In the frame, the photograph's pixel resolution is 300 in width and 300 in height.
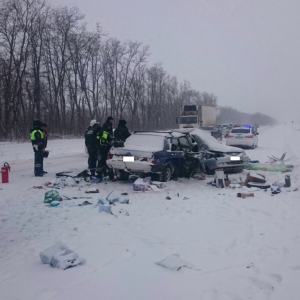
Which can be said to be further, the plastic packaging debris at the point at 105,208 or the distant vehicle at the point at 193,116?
the distant vehicle at the point at 193,116

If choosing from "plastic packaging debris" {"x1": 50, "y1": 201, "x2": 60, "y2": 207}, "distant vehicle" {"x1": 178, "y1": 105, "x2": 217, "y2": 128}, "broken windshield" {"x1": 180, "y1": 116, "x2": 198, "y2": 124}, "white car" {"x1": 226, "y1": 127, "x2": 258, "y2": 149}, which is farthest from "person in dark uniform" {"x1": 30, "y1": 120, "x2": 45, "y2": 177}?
"broken windshield" {"x1": 180, "y1": 116, "x2": 198, "y2": 124}

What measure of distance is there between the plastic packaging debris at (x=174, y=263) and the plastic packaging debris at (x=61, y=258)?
1.03 metres

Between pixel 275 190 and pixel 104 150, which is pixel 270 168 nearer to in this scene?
pixel 275 190

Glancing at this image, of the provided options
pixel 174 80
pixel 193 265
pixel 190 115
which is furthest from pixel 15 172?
pixel 174 80

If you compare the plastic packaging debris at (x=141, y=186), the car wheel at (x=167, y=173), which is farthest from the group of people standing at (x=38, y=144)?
the car wheel at (x=167, y=173)

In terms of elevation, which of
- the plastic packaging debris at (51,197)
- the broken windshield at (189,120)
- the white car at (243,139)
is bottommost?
the plastic packaging debris at (51,197)

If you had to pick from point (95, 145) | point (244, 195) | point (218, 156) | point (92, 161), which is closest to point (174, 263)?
point (244, 195)

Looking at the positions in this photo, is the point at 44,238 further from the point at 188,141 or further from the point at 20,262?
the point at 188,141

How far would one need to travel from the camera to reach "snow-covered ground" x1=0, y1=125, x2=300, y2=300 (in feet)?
12.4

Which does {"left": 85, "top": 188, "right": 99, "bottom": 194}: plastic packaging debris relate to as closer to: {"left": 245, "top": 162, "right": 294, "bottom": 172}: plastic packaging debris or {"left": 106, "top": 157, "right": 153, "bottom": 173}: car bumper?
{"left": 106, "top": 157, "right": 153, "bottom": 173}: car bumper

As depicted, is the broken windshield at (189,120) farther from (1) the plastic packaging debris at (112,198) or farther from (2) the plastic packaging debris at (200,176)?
(1) the plastic packaging debris at (112,198)

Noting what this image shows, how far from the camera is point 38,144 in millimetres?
11477

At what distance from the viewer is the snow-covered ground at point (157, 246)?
12.4 feet

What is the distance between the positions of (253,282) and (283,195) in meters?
5.12
